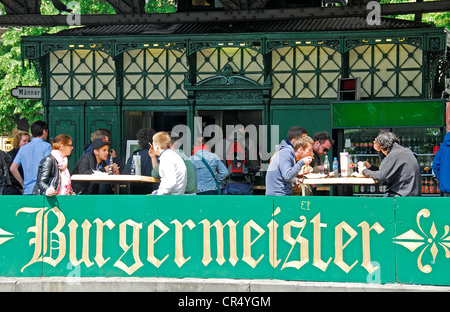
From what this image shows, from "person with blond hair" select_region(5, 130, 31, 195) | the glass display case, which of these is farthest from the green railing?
the glass display case

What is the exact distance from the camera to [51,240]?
10289 mm

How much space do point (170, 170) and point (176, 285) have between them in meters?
1.53

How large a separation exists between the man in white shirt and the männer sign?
22.9ft

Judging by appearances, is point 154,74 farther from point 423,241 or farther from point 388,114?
point 423,241

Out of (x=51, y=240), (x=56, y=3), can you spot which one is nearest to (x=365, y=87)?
(x=56, y=3)

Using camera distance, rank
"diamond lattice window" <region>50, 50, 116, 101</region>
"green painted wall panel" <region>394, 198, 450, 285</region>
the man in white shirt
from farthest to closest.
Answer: "diamond lattice window" <region>50, 50, 116, 101</region>, the man in white shirt, "green painted wall panel" <region>394, 198, 450, 285</region>

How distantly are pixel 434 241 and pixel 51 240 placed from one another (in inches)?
192

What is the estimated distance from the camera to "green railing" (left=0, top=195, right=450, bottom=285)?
9.57 meters

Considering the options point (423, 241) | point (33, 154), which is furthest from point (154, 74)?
point (423, 241)

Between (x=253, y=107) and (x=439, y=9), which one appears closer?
(x=439, y=9)

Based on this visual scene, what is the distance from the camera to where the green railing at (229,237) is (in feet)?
31.4

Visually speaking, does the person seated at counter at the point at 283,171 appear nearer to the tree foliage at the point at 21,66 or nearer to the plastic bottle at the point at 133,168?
the plastic bottle at the point at 133,168

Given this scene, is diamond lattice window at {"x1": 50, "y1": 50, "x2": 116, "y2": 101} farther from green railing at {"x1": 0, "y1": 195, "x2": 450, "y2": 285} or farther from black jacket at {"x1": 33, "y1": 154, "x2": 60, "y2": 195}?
green railing at {"x1": 0, "y1": 195, "x2": 450, "y2": 285}
